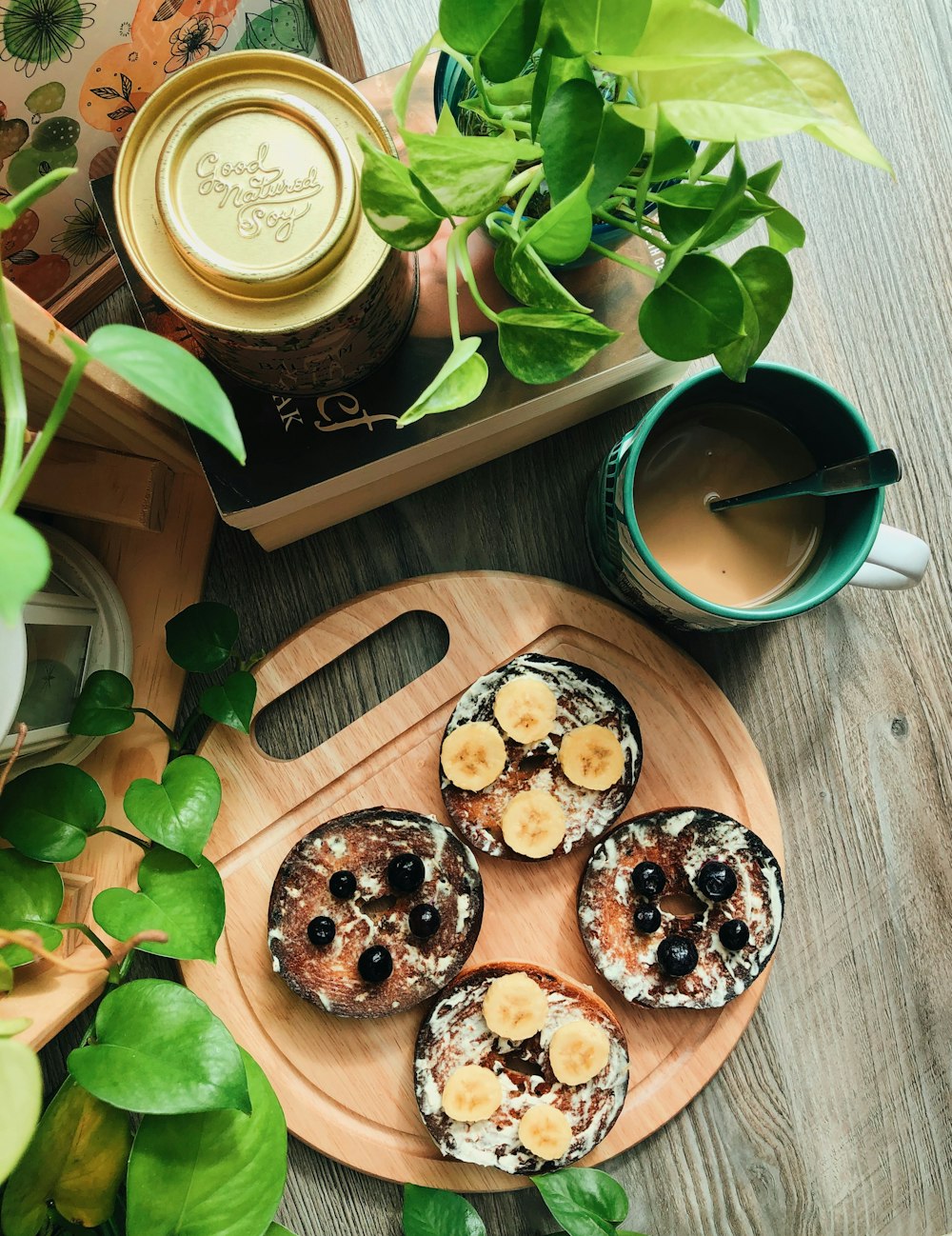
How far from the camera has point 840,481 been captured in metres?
0.76

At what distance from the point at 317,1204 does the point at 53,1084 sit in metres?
0.30

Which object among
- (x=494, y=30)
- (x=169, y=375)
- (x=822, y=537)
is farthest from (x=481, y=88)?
(x=822, y=537)

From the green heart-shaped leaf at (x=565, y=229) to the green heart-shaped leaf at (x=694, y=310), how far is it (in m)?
0.06

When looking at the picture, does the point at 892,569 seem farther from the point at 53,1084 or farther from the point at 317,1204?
the point at 53,1084

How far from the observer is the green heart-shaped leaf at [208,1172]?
2.34 feet

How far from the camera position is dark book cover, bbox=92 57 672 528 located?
29.6 inches

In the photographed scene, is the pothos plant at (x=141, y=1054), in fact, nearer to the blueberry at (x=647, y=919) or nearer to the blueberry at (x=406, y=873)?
the blueberry at (x=406, y=873)

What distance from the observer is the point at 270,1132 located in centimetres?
74

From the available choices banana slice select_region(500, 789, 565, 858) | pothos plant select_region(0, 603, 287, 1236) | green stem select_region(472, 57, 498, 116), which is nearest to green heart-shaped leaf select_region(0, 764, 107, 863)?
pothos plant select_region(0, 603, 287, 1236)

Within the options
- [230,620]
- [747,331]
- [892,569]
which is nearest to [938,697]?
[892,569]

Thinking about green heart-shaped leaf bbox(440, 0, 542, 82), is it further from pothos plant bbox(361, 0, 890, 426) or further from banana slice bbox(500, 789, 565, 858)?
banana slice bbox(500, 789, 565, 858)

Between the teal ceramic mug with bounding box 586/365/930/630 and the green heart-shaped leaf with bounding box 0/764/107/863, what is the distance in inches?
20.2

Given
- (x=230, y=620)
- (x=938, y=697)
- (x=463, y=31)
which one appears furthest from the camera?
(x=938, y=697)

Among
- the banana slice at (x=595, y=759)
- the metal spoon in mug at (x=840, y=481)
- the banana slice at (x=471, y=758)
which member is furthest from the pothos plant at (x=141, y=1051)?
the metal spoon in mug at (x=840, y=481)
